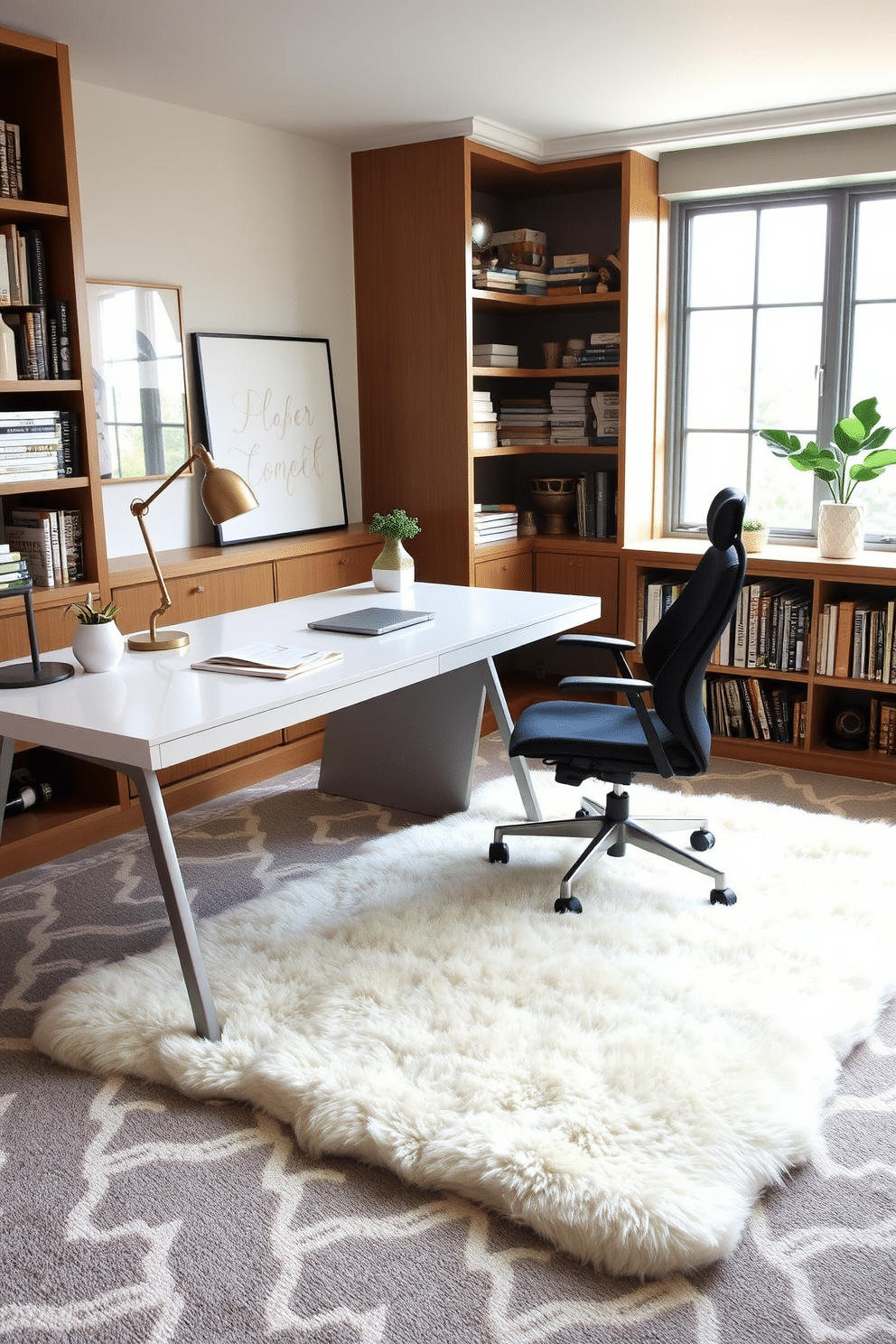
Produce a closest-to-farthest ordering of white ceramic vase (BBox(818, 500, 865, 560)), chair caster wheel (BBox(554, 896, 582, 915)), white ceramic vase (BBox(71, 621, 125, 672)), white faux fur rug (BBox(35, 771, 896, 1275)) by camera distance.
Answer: white faux fur rug (BBox(35, 771, 896, 1275)) < white ceramic vase (BBox(71, 621, 125, 672)) < chair caster wheel (BBox(554, 896, 582, 915)) < white ceramic vase (BBox(818, 500, 865, 560))

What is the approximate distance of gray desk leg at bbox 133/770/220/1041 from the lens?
2398mm

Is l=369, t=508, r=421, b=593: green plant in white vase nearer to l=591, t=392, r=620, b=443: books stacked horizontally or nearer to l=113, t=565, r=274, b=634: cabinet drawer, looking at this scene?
l=113, t=565, r=274, b=634: cabinet drawer

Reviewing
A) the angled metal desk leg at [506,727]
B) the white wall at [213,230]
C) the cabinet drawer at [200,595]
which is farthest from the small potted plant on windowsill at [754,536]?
the cabinet drawer at [200,595]

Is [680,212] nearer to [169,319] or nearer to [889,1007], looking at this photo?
[169,319]

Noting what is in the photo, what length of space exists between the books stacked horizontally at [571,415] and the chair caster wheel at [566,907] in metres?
2.56

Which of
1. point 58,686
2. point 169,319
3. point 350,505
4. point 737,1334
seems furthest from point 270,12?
point 737,1334

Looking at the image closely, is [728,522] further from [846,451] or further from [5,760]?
[5,760]

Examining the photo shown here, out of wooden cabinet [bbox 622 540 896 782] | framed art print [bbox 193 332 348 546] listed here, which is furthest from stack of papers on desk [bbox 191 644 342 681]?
wooden cabinet [bbox 622 540 896 782]

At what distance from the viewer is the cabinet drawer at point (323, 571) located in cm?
442

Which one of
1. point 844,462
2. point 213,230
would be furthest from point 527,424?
point 213,230

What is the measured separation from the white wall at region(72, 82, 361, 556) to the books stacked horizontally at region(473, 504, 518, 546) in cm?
59

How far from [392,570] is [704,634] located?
1.26 m

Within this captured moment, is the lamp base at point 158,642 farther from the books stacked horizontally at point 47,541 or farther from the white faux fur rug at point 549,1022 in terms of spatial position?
the white faux fur rug at point 549,1022

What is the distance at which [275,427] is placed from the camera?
15.3 feet
